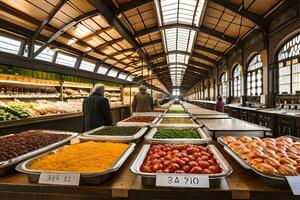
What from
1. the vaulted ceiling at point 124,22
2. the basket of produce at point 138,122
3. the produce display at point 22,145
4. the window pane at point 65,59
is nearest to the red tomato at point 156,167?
the produce display at point 22,145

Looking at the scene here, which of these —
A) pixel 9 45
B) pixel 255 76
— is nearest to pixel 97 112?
pixel 9 45

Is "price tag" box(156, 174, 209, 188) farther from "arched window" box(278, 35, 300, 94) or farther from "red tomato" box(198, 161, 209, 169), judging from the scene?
"arched window" box(278, 35, 300, 94)

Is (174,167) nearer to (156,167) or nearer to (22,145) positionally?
(156,167)

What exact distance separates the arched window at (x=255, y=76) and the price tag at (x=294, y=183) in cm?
989

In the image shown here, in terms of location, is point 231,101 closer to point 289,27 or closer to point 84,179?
point 289,27

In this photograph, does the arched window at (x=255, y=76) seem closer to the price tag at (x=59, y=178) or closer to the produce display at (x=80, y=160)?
the produce display at (x=80, y=160)

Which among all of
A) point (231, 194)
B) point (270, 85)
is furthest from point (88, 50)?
point (231, 194)

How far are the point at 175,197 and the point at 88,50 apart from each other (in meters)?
12.0

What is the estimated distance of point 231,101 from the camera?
585 inches

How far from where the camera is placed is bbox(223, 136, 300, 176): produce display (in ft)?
4.53

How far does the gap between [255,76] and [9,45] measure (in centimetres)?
949

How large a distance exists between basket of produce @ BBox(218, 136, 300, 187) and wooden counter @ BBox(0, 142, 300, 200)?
0.06 m

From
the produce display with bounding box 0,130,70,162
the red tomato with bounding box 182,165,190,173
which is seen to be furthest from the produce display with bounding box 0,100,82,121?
the red tomato with bounding box 182,165,190,173

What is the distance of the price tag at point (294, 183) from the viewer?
121 cm
